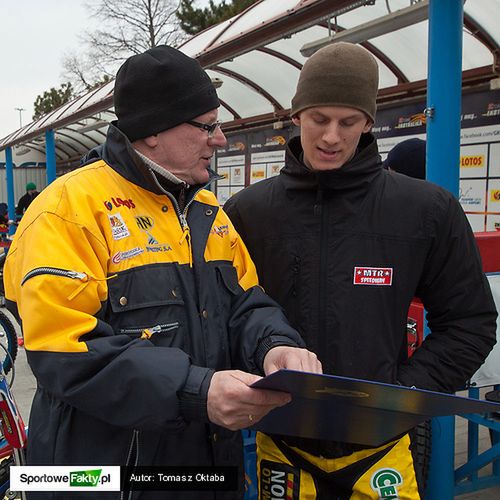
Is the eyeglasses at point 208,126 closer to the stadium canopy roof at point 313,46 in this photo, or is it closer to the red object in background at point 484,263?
the red object in background at point 484,263

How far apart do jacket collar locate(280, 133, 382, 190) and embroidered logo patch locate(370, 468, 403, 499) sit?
33.8 inches

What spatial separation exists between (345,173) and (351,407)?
2.54ft

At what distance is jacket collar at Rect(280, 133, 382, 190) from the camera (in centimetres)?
183

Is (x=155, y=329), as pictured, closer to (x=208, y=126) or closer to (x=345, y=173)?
(x=208, y=126)

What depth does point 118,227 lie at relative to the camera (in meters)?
1.51

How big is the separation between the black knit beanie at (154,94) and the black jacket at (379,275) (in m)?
0.45

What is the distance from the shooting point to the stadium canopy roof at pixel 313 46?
4156mm

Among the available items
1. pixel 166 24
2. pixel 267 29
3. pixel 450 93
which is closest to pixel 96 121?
pixel 267 29

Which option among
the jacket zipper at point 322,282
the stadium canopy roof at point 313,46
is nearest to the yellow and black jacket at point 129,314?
the jacket zipper at point 322,282

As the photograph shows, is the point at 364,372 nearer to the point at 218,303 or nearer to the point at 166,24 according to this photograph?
the point at 218,303

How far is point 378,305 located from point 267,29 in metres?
3.22

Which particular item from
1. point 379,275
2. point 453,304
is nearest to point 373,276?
point 379,275

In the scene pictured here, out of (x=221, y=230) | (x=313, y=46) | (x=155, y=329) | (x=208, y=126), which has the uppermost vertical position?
(x=313, y=46)

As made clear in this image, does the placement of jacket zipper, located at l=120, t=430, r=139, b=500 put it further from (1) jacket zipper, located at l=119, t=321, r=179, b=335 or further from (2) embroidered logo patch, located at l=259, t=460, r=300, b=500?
(2) embroidered logo patch, located at l=259, t=460, r=300, b=500
